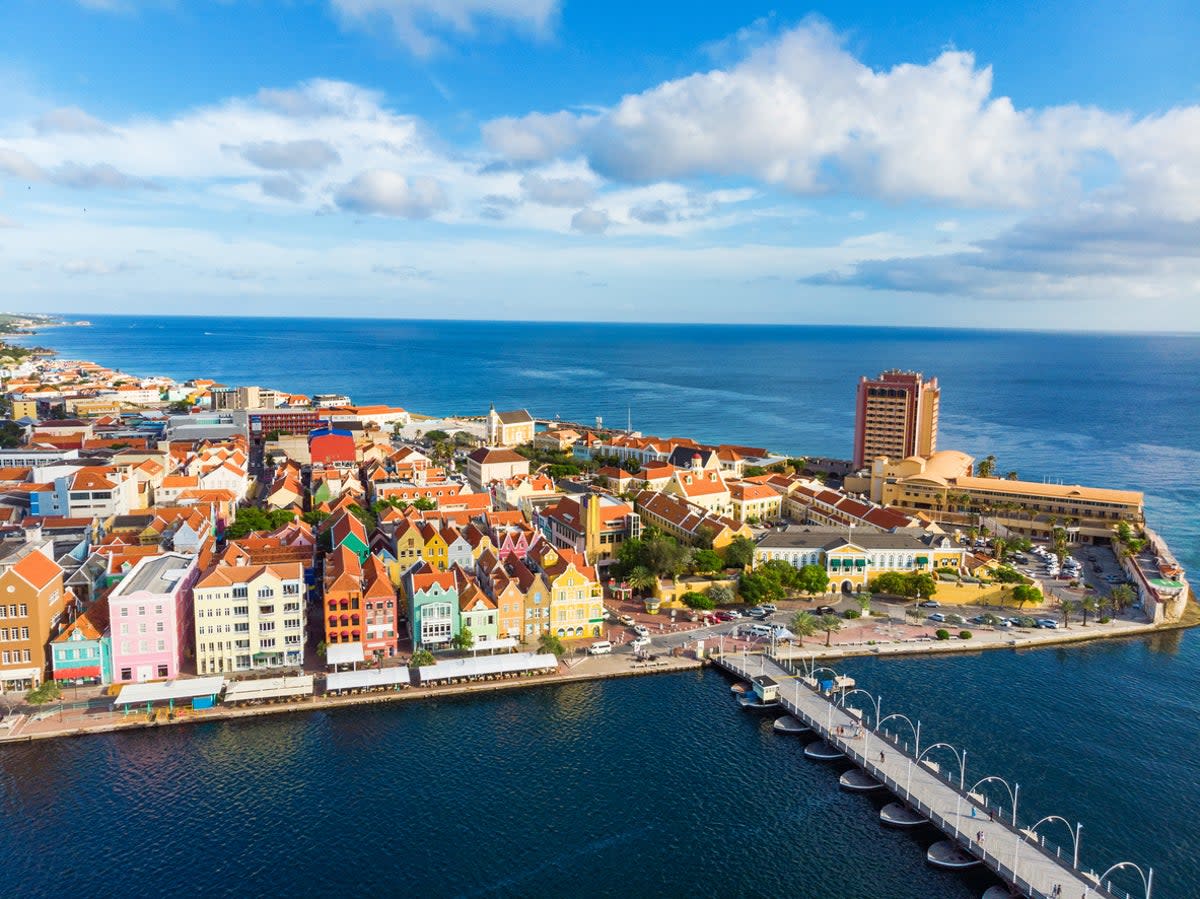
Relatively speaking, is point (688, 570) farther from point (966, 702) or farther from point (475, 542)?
point (966, 702)

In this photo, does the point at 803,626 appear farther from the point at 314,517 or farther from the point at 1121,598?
the point at 314,517

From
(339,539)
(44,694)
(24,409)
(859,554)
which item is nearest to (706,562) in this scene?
(859,554)

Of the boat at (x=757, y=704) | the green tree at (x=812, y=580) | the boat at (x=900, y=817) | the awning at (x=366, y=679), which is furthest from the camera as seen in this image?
the green tree at (x=812, y=580)

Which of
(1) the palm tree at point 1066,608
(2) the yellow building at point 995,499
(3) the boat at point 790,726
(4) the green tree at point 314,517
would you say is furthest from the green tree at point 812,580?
(4) the green tree at point 314,517

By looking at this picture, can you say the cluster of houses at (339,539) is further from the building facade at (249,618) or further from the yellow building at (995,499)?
the yellow building at (995,499)

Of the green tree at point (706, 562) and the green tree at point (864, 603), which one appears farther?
the green tree at point (706, 562)

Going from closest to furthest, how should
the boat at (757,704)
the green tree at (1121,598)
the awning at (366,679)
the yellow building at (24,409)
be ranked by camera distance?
the awning at (366,679) < the boat at (757,704) < the green tree at (1121,598) < the yellow building at (24,409)

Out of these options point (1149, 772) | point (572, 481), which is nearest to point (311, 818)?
point (1149, 772)

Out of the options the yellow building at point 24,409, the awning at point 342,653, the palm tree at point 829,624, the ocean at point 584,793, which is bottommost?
the ocean at point 584,793
